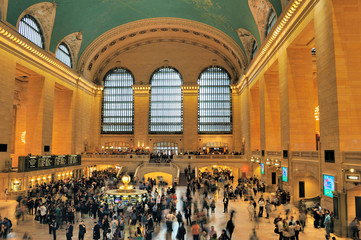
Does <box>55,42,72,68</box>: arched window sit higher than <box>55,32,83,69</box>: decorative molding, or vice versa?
<box>55,32,83,69</box>: decorative molding

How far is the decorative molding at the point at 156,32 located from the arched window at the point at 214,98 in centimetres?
393

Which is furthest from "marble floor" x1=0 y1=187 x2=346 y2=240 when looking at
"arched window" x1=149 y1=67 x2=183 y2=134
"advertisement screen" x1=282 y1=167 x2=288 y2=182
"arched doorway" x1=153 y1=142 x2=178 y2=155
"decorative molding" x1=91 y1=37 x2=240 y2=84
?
"decorative molding" x1=91 y1=37 x2=240 y2=84

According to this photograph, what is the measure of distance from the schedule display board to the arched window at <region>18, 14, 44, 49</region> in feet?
33.8

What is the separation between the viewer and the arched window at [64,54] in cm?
3103

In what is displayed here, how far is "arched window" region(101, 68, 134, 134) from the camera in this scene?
139 feet

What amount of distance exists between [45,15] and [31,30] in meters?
1.89

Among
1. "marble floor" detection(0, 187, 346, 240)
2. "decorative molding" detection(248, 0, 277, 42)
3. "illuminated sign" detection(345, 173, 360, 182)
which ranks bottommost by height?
"marble floor" detection(0, 187, 346, 240)

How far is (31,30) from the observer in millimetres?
25406

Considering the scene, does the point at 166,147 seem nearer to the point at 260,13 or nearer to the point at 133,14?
the point at 133,14

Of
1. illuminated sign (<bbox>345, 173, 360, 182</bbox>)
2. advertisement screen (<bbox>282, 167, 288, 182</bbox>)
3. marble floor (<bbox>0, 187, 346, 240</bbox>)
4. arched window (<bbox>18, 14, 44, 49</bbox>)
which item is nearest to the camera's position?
illuminated sign (<bbox>345, 173, 360, 182</bbox>)

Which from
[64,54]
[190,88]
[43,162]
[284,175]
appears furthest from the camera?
[190,88]

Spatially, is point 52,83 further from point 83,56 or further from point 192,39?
point 192,39

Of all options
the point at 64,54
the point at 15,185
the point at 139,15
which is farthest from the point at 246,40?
the point at 15,185

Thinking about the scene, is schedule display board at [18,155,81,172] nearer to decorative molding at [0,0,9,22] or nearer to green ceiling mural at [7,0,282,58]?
decorative molding at [0,0,9,22]
